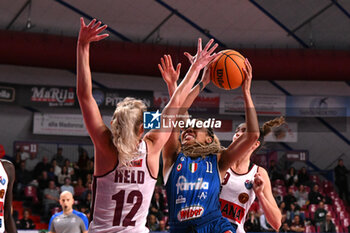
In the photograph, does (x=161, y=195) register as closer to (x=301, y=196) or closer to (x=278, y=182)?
(x=278, y=182)

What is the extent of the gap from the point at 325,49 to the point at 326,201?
587 cm

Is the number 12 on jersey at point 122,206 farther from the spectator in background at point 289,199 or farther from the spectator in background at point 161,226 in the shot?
the spectator in background at point 289,199

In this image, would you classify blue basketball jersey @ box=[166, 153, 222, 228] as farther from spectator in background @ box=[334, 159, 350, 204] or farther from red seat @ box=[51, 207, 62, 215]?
spectator in background @ box=[334, 159, 350, 204]

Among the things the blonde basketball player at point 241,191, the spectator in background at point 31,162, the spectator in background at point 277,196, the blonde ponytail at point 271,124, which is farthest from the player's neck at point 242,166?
the spectator in background at point 31,162

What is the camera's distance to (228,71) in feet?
14.8

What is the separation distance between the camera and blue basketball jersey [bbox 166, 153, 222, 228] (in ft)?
13.6

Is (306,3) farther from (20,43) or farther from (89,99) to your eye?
(89,99)

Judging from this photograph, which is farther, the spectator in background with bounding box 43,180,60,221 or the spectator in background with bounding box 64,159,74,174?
the spectator in background with bounding box 64,159,74,174

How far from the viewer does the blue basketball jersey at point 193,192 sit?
13.6 feet

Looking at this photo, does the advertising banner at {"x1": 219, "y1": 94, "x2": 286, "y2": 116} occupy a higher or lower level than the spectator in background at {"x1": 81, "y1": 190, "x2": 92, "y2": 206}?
higher

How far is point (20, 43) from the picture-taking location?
1669cm

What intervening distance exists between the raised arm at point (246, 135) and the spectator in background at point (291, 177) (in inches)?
549

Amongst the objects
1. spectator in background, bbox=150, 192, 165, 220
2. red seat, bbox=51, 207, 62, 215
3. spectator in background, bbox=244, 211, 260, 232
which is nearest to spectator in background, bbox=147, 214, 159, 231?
spectator in background, bbox=150, 192, 165, 220

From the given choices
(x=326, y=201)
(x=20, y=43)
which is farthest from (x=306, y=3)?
(x=20, y=43)
